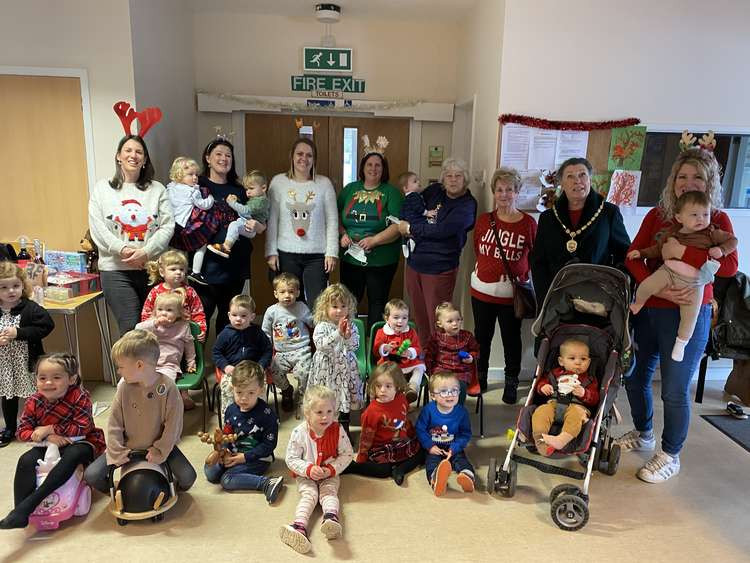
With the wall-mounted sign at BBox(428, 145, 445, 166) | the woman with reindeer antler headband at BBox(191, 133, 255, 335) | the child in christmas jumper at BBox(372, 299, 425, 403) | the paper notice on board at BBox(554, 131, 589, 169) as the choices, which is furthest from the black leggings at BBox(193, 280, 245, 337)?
the paper notice on board at BBox(554, 131, 589, 169)

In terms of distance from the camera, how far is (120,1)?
11.6ft

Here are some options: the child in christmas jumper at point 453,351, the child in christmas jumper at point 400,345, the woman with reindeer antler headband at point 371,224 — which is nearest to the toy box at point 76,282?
the woman with reindeer antler headband at point 371,224

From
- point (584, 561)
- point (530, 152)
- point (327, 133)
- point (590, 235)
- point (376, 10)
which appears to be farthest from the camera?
point (327, 133)

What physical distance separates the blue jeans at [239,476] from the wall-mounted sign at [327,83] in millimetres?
3221

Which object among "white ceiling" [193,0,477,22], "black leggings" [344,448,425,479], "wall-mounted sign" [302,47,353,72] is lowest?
"black leggings" [344,448,425,479]

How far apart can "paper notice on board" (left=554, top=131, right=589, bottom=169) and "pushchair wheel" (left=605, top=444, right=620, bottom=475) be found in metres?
1.88

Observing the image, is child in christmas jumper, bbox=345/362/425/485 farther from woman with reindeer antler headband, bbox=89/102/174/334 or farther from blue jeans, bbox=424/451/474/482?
woman with reindeer antler headband, bbox=89/102/174/334

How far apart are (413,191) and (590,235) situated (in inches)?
48.0

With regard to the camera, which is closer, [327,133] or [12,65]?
[12,65]

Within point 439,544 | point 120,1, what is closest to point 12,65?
point 120,1

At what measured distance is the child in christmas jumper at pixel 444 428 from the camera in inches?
111

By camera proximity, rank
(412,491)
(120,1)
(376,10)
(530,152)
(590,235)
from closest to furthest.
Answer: (412,491), (590,235), (120,1), (530,152), (376,10)

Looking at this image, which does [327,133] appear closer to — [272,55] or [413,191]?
[272,55]

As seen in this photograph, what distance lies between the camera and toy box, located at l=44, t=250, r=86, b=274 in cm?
363
